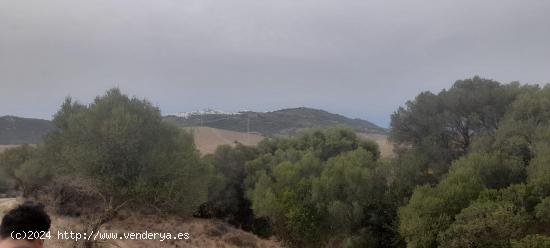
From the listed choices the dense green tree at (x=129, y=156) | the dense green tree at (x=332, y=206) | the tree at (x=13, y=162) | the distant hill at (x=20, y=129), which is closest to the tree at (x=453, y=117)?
the dense green tree at (x=332, y=206)

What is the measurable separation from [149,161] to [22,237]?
1835 cm

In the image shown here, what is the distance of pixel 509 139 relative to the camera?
31.1m

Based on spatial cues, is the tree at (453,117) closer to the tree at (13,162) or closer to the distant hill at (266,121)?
the tree at (13,162)

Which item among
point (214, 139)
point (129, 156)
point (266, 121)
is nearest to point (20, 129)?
point (214, 139)

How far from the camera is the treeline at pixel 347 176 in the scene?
2084 cm

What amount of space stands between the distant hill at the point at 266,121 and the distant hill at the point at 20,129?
1113 inches

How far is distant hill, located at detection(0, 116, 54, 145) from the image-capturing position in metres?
82.9

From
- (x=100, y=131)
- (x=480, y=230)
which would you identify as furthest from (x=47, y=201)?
(x=480, y=230)

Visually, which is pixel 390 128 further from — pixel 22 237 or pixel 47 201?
pixel 22 237

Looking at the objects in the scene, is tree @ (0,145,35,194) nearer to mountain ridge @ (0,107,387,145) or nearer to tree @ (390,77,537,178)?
tree @ (390,77,537,178)

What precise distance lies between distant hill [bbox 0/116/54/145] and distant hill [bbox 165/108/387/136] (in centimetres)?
2827

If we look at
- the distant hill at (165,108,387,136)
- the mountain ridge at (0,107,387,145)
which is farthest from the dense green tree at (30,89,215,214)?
the distant hill at (165,108,387,136)

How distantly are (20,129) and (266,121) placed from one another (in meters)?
61.3

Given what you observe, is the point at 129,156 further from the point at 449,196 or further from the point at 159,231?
the point at 449,196
